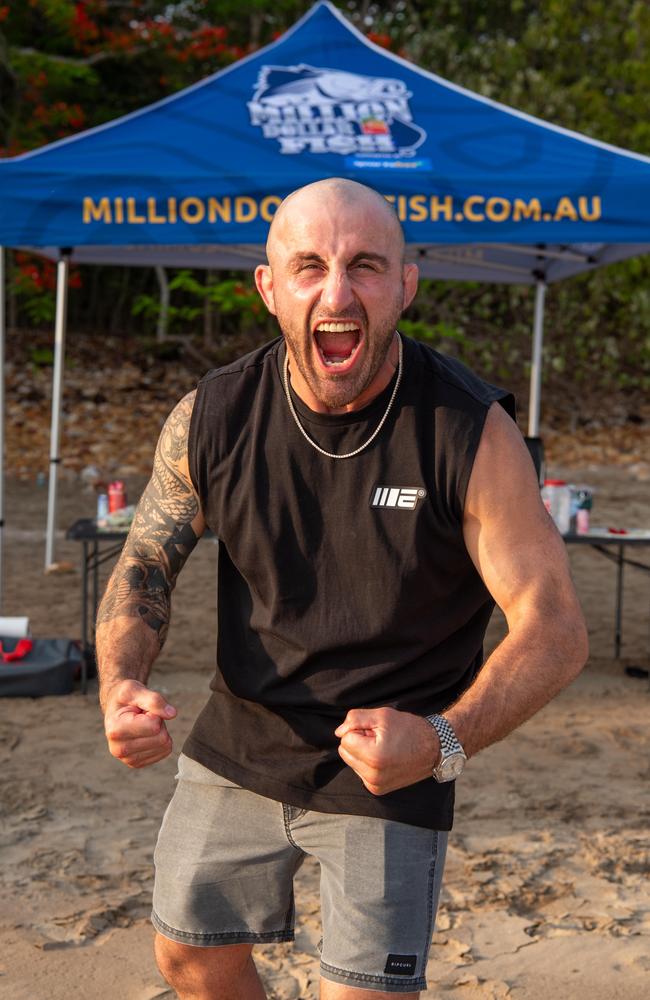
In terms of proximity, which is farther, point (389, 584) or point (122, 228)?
point (122, 228)

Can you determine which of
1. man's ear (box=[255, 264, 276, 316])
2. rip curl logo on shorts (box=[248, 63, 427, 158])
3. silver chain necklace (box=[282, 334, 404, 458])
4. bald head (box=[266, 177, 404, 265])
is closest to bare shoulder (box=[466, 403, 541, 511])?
silver chain necklace (box=[282, 334, 404, 458])

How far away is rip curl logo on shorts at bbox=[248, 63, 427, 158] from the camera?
6.85 metres

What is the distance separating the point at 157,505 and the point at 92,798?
2.55m

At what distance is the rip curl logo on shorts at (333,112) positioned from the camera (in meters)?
6.85

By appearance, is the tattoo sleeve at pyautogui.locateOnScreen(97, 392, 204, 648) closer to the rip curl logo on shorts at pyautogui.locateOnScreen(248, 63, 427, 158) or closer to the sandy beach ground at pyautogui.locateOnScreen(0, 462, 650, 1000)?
the sandy beach ground at pyautogui.locateOnScreen(0, 462, 650, 1000)

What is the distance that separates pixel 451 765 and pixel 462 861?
238cm

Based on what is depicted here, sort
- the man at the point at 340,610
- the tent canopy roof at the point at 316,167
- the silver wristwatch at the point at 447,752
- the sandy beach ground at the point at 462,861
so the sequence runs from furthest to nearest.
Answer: the tent canopy roof at the point at 316,167 < the sandy beach ground at the point at 462,861 < the man at the point at 340,610 < the silver wristwatch at the point at 447,752

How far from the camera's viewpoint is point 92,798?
4.76 m

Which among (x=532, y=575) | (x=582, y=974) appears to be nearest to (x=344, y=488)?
(x=532, y=575)

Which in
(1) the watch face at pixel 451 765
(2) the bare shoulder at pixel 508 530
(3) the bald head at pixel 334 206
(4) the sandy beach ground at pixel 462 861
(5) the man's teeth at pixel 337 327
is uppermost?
(3) the bald head at pixel 334 206

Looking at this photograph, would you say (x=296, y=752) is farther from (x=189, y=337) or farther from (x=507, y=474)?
(x=189, y=337)

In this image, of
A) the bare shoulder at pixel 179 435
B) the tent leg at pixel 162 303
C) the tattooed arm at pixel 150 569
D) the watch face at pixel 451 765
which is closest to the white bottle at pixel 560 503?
the tattooed arm at pixel 150 569

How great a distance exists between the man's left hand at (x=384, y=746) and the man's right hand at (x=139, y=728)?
0.38 m

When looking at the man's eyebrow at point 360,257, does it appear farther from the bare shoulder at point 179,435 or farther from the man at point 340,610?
the bare shoulder at point 179,435
